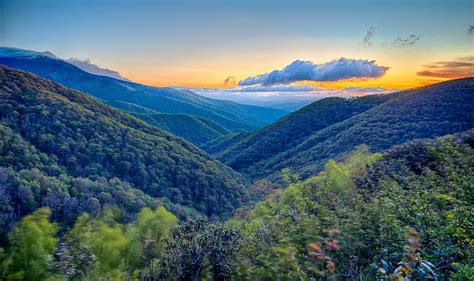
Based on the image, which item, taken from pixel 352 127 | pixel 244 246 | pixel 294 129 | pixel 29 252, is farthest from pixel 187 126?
pixel 29 252

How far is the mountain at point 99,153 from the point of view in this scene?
46062 millimetres

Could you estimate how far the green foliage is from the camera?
3.81 meters

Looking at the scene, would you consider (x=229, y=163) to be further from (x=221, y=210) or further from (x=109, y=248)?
(x=109, y=248)

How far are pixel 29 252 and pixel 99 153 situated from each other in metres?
50.7

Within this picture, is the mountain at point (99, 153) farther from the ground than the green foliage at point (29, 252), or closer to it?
closer to it

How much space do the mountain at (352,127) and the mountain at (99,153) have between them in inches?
627

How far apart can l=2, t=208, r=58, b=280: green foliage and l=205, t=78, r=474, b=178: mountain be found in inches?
1426

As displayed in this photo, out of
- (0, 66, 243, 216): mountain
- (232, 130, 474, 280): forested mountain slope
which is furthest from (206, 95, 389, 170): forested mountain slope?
(232, 130, 474, 280): forested mountain slope

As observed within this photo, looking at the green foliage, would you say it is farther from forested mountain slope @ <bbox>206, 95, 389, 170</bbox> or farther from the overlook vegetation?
forested mountain slope @ <bbox>206, 95, 389, 170</bbox>

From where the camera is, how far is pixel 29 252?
401 centimetres

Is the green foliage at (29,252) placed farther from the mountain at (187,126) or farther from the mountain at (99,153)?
the mountain at (187,126)

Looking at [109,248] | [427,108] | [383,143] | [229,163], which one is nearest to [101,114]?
Answer: [229,163]

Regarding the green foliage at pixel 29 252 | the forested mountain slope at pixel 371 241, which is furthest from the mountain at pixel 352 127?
the green foliage at pixel 29 252

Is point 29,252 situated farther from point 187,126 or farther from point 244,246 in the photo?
point 187,126
